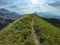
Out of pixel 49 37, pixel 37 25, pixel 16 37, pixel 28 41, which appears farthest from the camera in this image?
pixel 37 25

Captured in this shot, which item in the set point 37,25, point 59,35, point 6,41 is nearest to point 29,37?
point 6,41

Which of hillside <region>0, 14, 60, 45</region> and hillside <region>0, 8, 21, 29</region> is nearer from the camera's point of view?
hillside <region>0, 14, 60, 45</region>

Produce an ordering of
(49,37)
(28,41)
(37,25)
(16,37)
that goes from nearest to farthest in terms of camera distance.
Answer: (28,41) → (16,37) → (49,37) → (37,25)

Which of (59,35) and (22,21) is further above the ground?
(22,21)

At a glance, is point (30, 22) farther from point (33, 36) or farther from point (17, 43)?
point (17, 43)

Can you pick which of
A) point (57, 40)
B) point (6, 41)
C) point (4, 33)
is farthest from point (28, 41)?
point (57, 40)

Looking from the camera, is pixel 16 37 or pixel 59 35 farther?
pixel 59 35

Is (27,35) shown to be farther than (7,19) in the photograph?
No

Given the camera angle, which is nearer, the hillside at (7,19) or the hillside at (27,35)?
the hillside at (27,35)
